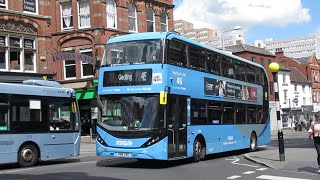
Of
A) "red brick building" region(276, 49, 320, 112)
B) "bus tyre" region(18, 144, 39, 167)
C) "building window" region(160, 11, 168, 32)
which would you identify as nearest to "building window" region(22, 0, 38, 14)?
"building window" region(160, 11, 168, 32)

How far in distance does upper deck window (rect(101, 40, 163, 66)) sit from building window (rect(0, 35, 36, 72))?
16.9 m

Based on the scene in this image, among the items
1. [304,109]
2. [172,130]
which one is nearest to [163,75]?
[172,130]

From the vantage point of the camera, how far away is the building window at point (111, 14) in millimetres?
35219

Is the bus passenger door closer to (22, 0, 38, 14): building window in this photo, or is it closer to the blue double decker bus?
the blue double decker bus

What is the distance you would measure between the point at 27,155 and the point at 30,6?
18.6 metres

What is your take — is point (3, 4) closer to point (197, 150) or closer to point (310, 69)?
point (197, 150)

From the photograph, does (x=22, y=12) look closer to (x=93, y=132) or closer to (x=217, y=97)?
(x=93, y=132)

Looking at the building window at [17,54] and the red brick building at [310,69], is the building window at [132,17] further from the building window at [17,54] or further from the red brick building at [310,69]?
the red brick building at [310,69]

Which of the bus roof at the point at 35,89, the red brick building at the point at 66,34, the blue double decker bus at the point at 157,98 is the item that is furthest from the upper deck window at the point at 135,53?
the red brick building at the point at 66,34

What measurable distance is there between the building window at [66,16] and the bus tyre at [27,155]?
20475 millimetres

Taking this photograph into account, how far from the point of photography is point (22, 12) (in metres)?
31.3

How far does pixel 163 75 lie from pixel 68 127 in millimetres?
5187

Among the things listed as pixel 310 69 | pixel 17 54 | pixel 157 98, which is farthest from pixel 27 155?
pixel 310 69

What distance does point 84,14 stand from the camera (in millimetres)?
35094
